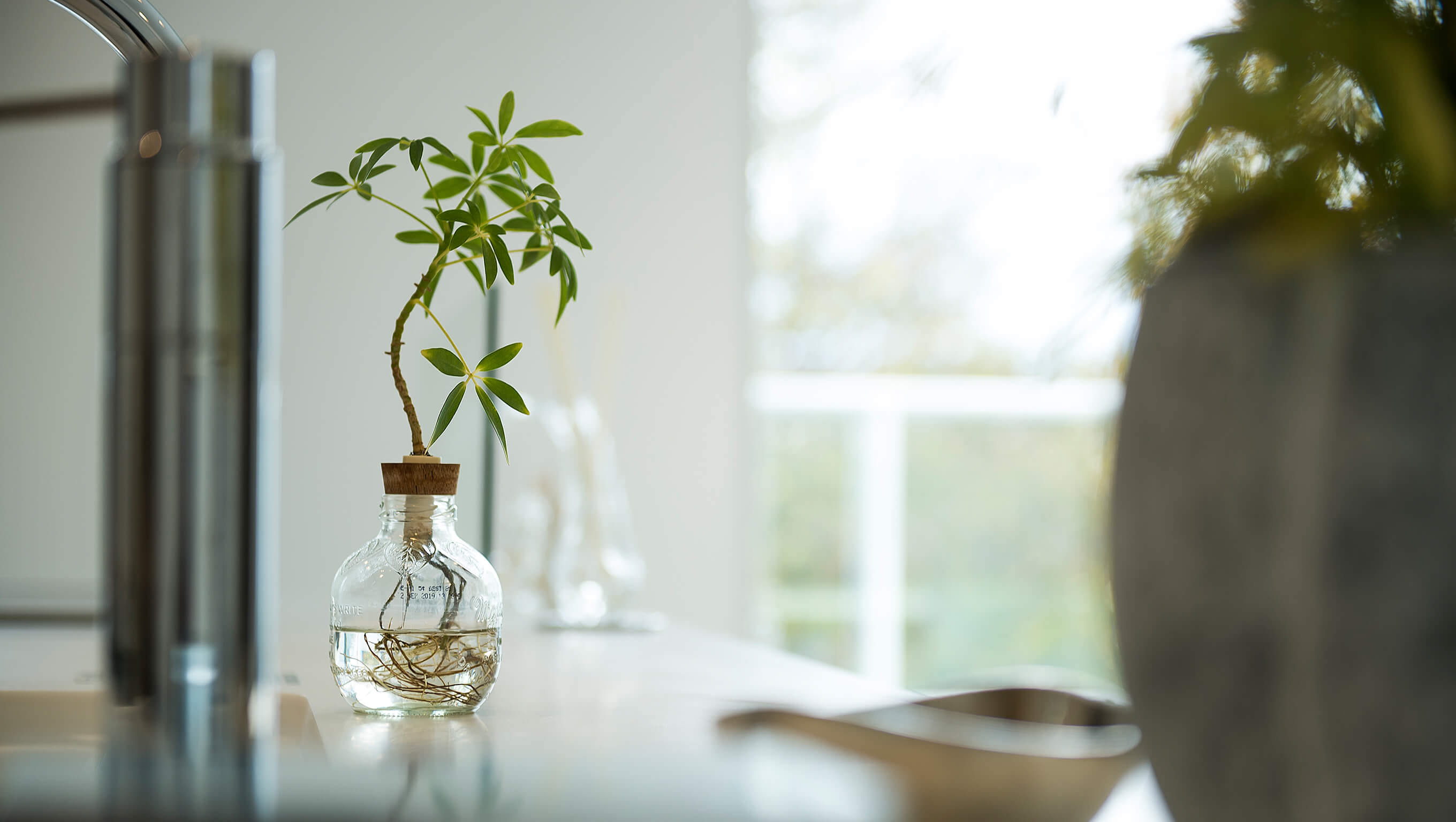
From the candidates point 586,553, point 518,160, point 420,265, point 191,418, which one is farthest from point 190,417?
point 586,553

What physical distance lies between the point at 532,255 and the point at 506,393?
15cm

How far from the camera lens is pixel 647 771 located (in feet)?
1.54

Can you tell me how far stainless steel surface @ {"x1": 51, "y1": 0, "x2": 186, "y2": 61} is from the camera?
22.1 inches

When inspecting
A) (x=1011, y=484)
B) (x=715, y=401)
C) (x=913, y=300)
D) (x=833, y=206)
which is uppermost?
(x=833, y=206)

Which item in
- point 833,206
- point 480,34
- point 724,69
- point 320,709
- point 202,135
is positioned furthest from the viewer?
point 833,206

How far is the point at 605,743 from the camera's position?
1.77 ft

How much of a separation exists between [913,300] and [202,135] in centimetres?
260

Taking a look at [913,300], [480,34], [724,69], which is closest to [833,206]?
[913,300]

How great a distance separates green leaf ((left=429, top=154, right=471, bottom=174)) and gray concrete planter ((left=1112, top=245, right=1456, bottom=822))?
0.46 meters

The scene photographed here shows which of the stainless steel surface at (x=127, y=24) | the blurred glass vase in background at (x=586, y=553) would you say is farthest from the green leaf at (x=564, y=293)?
the blurred glass vase in background at (x=586, y=553)

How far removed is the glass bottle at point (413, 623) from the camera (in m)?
0.58

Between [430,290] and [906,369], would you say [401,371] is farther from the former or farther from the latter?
[906,369]

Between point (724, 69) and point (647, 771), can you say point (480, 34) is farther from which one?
point (647, 771)

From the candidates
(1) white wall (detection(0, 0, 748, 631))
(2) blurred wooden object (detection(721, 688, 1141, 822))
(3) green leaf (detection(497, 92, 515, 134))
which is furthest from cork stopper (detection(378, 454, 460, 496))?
(2) blurred wooden object (detection(721, 688, 1141, 822))
